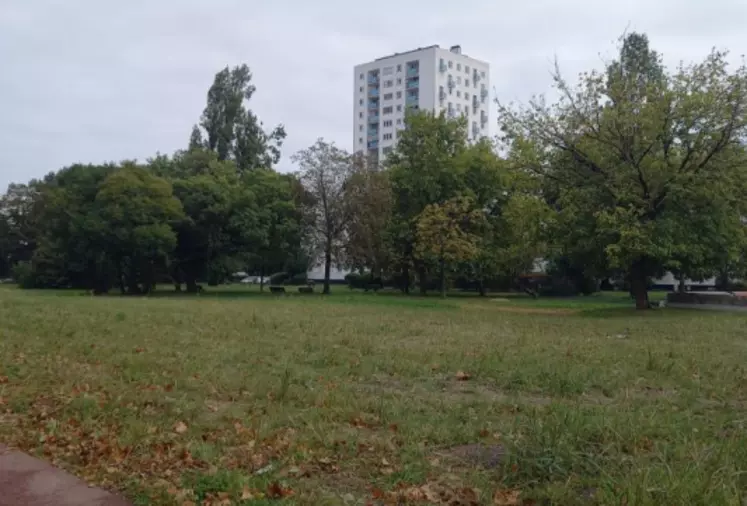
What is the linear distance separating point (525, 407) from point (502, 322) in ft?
44.1

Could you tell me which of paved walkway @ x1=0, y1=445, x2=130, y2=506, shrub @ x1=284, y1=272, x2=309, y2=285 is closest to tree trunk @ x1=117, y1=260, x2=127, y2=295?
shrub @ x1=284, y1=272, x2=309, y2=285

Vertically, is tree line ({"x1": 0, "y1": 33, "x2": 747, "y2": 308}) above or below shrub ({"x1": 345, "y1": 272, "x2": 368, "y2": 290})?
above

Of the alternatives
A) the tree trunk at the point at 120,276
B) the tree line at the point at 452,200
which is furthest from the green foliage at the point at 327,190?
the tree trunk at the point at 120,276

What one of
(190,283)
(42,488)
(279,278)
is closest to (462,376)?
(42,488)

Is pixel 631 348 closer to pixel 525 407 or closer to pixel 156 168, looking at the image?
pixel 525 407

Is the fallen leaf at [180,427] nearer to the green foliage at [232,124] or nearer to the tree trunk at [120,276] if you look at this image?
the tree trunk at [120,276]

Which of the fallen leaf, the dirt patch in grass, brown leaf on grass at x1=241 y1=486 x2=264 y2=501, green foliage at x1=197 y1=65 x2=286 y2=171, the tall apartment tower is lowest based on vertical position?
Result: brown leaf on grass at x1=241 y1=486 x2=264 y2=501

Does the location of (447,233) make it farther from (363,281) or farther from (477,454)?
(477,454)

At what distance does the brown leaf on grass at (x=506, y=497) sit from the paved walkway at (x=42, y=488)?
244cm

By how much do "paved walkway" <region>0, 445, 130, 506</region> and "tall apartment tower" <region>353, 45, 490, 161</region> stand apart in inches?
3836

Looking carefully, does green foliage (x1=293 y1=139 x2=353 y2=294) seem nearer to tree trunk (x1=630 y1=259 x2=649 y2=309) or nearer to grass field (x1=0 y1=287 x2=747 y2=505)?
tree trunk (x1=630 y1=259 x2=649 y2=309)

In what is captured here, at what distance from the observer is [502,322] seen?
20.3 metres

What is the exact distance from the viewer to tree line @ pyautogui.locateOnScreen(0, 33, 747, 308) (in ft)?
78.8

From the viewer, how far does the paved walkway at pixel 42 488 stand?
4.60 meters
